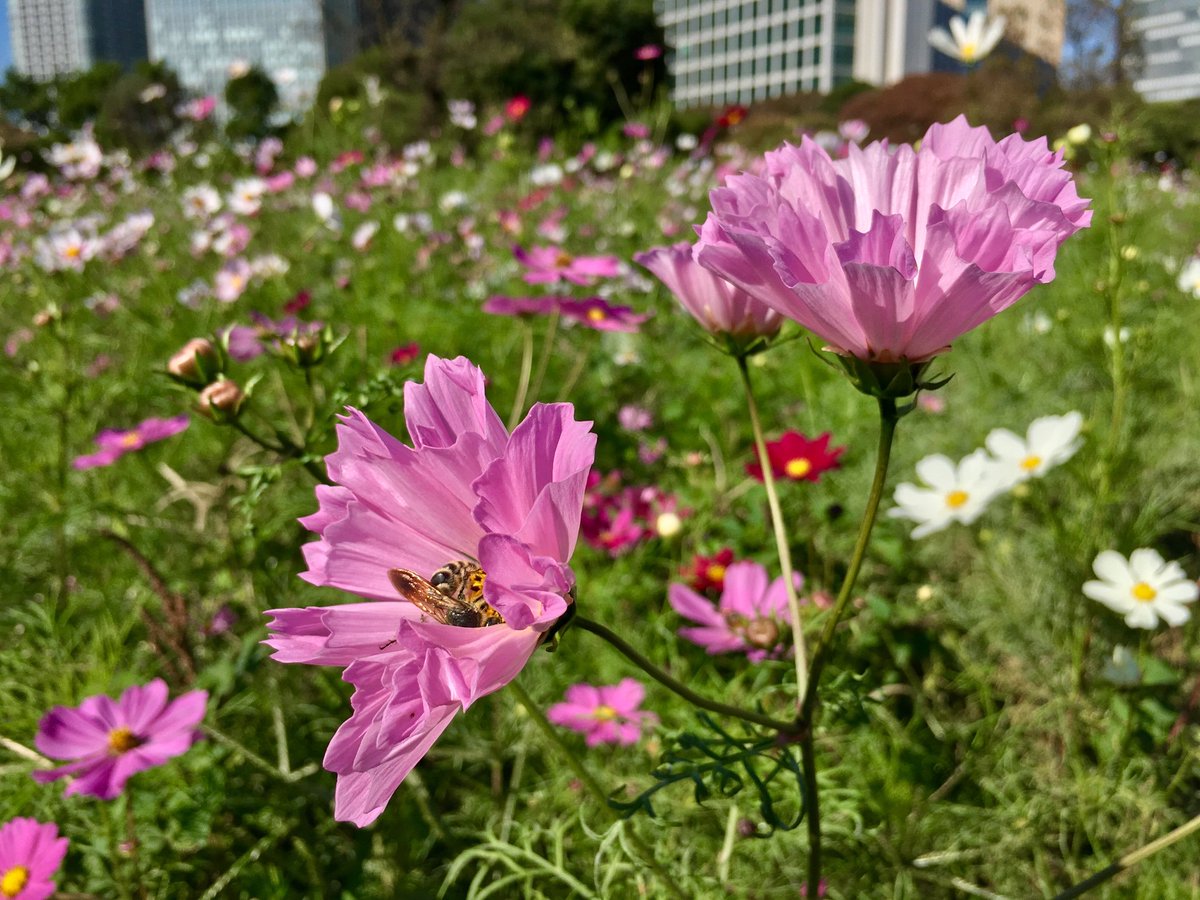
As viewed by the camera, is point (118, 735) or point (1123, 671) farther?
point (1123, 671)

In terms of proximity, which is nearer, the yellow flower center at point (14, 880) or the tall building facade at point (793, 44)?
the yellow flower center at point (14, 880)

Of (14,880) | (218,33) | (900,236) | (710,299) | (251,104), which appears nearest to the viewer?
(900,236)

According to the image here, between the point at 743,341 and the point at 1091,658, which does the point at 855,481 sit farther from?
the point at 743,341

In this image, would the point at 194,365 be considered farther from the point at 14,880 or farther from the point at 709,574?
the point at 709,574

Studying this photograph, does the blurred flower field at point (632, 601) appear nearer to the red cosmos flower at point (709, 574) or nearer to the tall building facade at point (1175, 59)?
the red cosmos flower at point (709, 574)

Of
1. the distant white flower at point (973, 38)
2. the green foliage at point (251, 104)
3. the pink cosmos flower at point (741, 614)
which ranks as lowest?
the pink cosmos flower at point (741, 614)

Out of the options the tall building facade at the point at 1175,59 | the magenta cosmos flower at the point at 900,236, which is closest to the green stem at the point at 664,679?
the magenta cosmos flower at the point at 900,236

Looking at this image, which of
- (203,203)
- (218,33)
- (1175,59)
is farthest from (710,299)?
(218,33)
